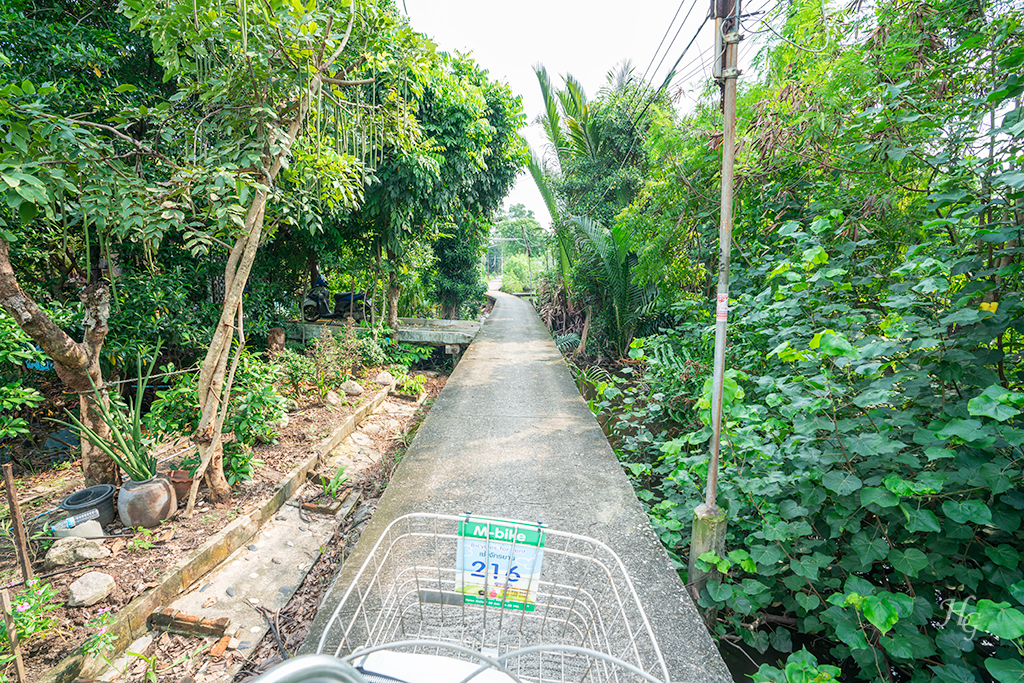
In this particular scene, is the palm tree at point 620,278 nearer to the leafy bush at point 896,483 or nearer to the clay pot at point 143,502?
the leafy bush at point 896,483

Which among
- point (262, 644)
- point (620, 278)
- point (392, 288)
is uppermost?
point (620, 278)

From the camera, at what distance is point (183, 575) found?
2.51m

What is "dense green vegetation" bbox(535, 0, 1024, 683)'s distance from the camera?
5.00ft

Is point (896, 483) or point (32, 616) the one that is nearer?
point (896, 483)

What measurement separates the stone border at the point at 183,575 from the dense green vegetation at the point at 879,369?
2.79m

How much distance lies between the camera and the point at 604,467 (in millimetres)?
3375

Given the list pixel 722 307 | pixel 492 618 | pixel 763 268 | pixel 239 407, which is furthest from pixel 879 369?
pixel 239 407

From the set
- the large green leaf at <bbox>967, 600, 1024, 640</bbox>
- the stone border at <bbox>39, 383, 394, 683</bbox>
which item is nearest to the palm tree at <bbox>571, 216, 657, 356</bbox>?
the stone border at <bbox>39, 383, 394, 683</bbox>

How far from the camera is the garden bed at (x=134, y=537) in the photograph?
2.06 meters

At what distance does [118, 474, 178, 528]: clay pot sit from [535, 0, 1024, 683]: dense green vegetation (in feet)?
10.5

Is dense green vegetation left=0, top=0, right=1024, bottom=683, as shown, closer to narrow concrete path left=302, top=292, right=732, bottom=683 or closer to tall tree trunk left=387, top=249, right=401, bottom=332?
narrow concrete path left=302, top=292, right=732, bottom=683

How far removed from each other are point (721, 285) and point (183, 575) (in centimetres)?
334

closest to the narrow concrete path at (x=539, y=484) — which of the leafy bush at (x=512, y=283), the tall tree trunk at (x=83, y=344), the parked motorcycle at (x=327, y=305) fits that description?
the tall tree trunk at (x=83, y=344)

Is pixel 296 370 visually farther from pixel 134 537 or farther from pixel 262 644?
pixel 262 644
